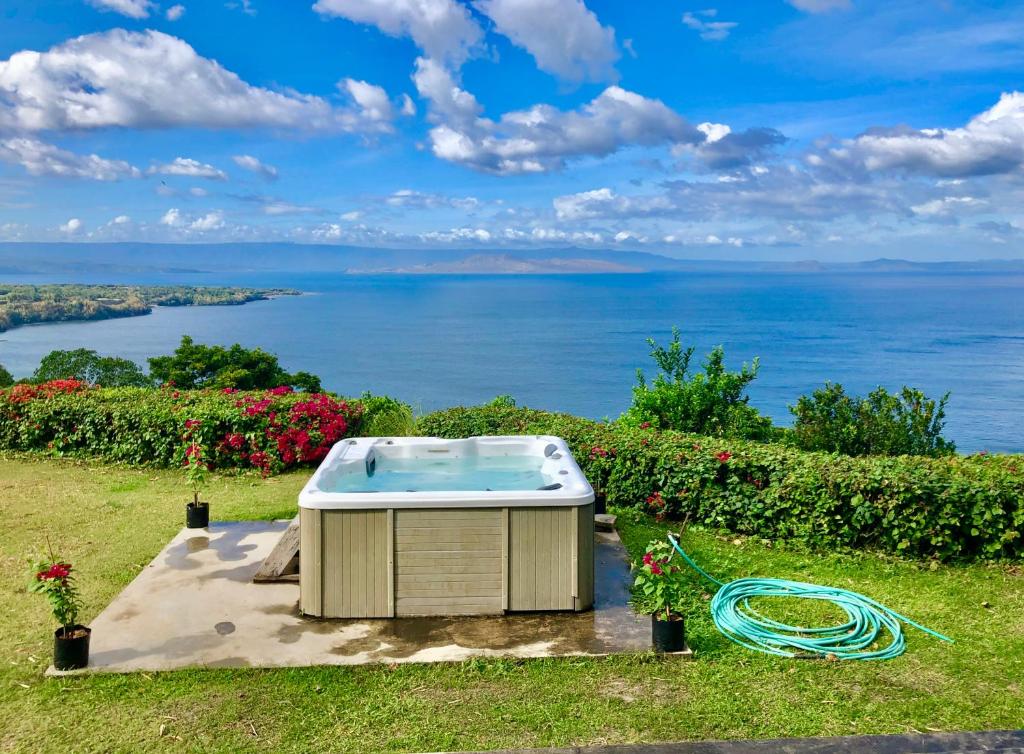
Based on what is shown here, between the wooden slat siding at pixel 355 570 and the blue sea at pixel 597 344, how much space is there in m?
32.6

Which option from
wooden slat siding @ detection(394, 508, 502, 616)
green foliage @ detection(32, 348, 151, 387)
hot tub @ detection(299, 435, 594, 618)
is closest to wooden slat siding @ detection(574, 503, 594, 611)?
hot tub @ detection(299, 435, 594, 618)

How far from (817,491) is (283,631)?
181 inches

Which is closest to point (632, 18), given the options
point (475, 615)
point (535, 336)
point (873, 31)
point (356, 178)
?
point (873, 31)

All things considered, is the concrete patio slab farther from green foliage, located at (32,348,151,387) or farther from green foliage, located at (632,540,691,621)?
green foliage, located at (32,348,151,387)

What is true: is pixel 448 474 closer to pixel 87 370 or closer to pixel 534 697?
pixel 534 697

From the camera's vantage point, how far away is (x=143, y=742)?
13.1 ft

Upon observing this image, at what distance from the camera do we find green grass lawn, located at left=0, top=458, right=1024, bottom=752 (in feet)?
13.3

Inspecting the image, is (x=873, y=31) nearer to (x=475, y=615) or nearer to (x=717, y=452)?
(x=717, y=452)

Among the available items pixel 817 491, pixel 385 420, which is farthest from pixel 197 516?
pixel 817 491

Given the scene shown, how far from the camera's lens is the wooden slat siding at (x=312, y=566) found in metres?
5.45

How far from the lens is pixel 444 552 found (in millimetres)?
5527

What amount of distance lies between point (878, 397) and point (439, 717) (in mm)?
7805

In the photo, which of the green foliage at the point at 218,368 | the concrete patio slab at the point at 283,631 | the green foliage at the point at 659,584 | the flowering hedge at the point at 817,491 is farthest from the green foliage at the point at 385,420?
the green foliage at the point at 218,368

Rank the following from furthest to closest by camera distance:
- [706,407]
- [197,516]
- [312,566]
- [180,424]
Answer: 1. [706,407]
2. [180,424]
3. [197,516]
4. [312,566]
